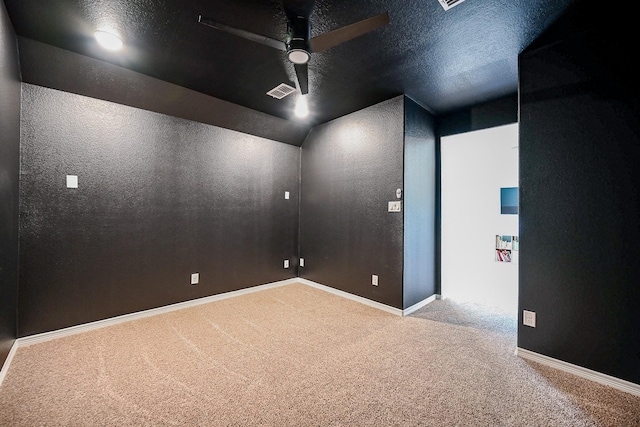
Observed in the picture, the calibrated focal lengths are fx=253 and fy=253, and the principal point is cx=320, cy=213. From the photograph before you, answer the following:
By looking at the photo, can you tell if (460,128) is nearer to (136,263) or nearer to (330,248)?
(330,248)

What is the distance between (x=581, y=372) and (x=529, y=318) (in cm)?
44

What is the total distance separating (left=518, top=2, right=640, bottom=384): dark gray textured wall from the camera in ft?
5.92

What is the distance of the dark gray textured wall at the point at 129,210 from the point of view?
2406 mm

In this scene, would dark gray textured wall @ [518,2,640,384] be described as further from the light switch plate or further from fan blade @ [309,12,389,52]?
fan blade @ [309,12,389,52]

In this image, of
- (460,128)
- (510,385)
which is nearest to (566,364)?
(510,385)

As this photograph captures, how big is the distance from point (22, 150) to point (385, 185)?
146 inches

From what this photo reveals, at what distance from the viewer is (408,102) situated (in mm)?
3188

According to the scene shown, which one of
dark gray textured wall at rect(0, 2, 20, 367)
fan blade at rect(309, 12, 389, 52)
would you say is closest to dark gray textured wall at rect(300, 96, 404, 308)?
fan blade at rect(309, 12, 389, 52)

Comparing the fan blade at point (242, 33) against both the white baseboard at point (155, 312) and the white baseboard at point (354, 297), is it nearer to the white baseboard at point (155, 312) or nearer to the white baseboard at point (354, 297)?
the white baseboard at point (155, 312)

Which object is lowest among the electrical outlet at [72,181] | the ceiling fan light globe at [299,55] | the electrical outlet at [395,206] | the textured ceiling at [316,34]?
the electrical outlet at [395,206]

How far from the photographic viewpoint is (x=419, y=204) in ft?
11.1

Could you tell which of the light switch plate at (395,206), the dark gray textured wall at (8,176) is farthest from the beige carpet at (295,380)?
the light switch plate at (395,206)

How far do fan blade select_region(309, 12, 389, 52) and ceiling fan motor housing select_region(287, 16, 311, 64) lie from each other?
0.06m

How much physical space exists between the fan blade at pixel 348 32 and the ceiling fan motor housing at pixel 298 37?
6 centimetres
